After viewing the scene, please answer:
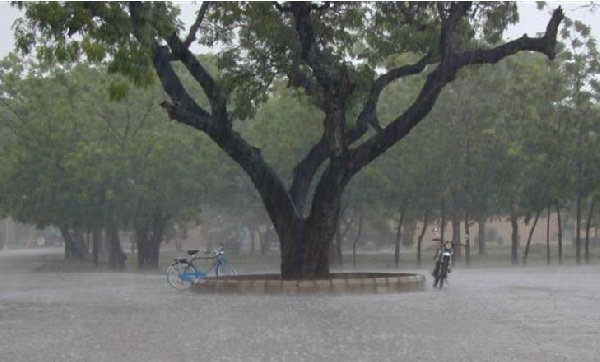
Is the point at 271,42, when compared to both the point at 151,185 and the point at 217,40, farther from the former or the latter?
the point at 151,185

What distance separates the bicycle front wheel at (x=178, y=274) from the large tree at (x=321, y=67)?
2.50m

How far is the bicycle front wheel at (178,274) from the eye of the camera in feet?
71.3

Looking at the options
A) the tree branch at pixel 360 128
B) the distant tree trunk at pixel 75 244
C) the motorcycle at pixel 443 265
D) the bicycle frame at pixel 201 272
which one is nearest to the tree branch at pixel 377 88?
the tree branch at pixel 360 128

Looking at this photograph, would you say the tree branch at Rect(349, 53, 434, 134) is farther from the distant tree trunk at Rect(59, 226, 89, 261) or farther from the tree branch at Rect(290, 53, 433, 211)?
the distant tree trunk at Rect(59, 226, 89, 261)

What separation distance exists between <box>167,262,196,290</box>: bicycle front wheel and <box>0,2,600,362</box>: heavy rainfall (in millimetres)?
76

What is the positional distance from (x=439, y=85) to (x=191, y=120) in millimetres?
5232

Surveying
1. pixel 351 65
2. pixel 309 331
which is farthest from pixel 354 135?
pixel 309 331

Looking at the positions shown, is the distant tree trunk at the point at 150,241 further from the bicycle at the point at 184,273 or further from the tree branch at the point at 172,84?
the tree branch at the point at 172,84

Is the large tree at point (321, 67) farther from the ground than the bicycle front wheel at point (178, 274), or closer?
farther from the ground

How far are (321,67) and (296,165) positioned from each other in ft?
23.5

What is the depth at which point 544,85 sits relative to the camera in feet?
127

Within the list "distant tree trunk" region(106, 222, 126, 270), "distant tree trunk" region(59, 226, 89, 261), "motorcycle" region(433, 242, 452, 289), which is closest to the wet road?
"motorcycle" region(433, 242, 452, 289)

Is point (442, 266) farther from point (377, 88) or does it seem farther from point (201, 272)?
point (201, 272)

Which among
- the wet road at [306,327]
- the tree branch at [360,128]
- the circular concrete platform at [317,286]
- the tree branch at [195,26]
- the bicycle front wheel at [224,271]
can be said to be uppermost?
the tree branch at [195,26]
